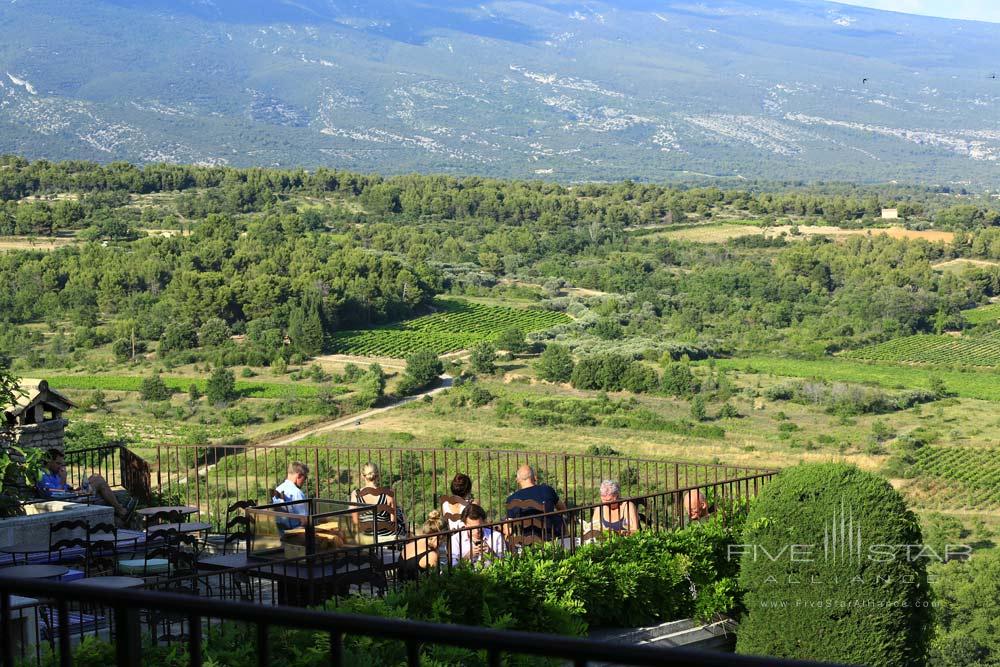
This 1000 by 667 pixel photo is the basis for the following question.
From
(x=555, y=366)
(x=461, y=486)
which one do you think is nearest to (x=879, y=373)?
(x=555, y=366)

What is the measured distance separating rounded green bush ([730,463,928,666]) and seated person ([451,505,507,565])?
151cm

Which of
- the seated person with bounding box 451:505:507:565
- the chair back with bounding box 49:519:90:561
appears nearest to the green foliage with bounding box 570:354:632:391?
the seated person with bounding box 451:505:507:565

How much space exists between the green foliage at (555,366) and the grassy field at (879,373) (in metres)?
8.47

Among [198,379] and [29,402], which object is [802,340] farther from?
[29,402]

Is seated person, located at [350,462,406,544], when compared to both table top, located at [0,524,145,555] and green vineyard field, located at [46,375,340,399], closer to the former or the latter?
table top, located at [0,524,145,555]

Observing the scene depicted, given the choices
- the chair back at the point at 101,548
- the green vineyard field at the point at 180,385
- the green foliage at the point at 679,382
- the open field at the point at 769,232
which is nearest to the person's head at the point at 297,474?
the chair back at the point at 101,548

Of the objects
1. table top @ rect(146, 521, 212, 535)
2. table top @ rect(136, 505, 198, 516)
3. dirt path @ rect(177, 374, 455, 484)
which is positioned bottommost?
dirt path @ rect(177, 374, 455, 484)

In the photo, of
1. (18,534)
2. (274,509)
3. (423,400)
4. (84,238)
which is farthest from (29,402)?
(84,238)

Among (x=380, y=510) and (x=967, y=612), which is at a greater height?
(x=380, y=510)

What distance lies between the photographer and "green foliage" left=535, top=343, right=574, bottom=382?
59562mm

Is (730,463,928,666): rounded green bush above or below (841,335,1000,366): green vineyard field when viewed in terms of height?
above

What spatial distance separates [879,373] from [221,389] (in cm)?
3393

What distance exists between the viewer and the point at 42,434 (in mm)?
9859

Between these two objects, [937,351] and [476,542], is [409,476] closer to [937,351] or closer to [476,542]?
[476,542]
